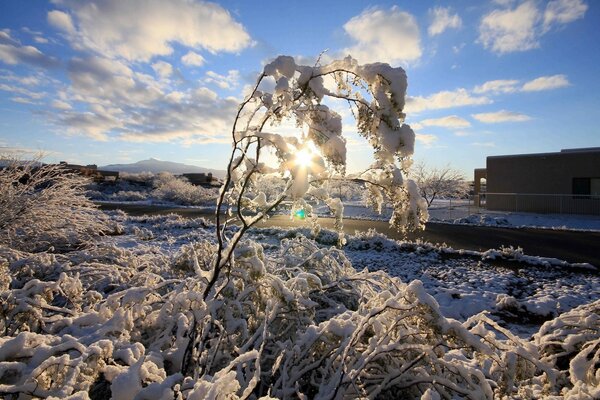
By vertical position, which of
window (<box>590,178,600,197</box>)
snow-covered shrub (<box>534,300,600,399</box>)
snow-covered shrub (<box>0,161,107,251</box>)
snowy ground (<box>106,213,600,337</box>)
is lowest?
snowy ground (<box>106,213,600,337</box>)

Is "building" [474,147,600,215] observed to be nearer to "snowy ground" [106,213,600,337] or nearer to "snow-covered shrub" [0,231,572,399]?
"snowy ground" [106,213,600,337]

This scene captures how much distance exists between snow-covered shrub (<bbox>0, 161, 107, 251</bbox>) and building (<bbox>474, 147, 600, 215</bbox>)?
87.9 feet

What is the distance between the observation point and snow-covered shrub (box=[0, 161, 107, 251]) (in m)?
5.78

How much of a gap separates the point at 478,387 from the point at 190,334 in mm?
1503

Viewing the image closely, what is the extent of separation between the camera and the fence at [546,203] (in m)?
23.3

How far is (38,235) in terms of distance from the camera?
19.6 feet

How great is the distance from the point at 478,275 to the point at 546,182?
953 inches

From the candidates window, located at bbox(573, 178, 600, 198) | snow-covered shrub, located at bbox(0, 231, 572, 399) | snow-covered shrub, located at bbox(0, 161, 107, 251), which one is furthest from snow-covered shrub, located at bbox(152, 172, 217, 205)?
snow-covered shrub, located at bbox(0, 231, 572, 399)

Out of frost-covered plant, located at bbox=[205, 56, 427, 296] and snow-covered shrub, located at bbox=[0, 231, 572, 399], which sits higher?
frost-covered plant, located at bbox=[205, 56, 427, 296]

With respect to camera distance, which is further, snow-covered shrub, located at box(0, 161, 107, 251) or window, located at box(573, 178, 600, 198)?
window, located at box(573, 178, 600, 198)

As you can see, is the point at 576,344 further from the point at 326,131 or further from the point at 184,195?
the point at 184,195

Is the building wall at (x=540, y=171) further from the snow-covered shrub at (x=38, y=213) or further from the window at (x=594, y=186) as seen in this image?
the snow-covered shrub at (x=38, y=213)

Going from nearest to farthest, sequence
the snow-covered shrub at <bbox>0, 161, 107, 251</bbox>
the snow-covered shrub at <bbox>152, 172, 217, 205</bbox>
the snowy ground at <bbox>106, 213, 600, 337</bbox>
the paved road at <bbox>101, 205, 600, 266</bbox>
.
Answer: the snowy ground at <bbox>106, 213, 600, 337</bbox> → the snow-covered shrub at <bbox>0, 161, 107, 251</bbox> → the paved road at <bbox>101, 205, 600, 266</bbox> → the snow-covered shrub at <bbox>152, 172, 217, 205</bbox>

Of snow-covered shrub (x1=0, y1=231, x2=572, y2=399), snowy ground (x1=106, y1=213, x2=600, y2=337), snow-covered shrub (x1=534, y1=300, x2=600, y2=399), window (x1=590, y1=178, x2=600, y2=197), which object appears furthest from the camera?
window (x1=590, y1=178, x2=600, y2=197)
